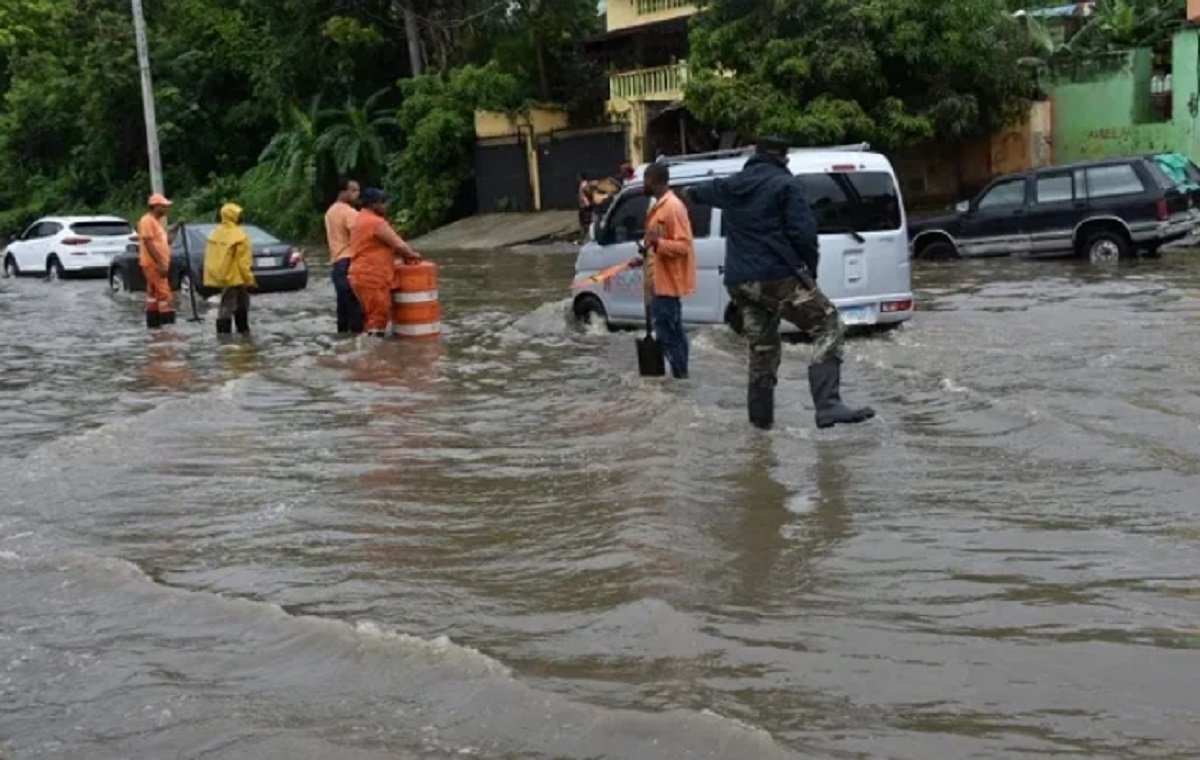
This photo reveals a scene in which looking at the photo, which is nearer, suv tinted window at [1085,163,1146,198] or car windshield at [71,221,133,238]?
suv tinted window at [1085,163,1146,198]

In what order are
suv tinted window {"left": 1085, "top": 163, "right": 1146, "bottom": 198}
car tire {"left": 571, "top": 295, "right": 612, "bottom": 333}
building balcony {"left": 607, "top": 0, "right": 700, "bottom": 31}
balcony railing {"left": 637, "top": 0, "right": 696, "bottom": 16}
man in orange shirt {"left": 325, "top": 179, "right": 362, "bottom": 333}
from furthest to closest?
balcony railing {"left": 637, "top": 0, "right": 696, "bottom": 16}
building balcony {"left": 607, "top": 0, "right": 700, "bottom": 31}
suv tinted window {"left": 1085, "top": 163, "right": 1146, "bottom": 198}
man in orange shirt {"left": 325, "top": 179, "right": 362, "bottom": 333}
car tire {"left": 571, "top": 295, "right": 612, "bottom": 333}

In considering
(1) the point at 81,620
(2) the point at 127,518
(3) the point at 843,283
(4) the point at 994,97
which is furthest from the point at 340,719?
(4) the point at 994,97

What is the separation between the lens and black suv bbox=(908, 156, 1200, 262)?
18812 mm

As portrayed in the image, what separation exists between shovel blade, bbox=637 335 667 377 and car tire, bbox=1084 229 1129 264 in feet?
34.7

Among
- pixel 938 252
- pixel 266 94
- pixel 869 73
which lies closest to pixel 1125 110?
pixel 869 73

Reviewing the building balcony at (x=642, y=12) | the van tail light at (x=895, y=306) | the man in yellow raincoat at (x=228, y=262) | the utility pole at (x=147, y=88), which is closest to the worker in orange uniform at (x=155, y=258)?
the man in yellow raincoat at (x=228, y=262)

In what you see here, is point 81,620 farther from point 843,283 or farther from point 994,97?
point 994,97

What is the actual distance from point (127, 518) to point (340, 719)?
11.0 ft

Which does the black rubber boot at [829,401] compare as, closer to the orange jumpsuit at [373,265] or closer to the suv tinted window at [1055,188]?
the orange jumpsuit at [373,265]

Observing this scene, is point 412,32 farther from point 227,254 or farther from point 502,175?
point 227,254

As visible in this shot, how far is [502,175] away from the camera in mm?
36438

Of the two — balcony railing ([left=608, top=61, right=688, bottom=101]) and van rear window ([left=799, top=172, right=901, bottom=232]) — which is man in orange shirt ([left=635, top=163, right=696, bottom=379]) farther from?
balcony railing ([left=608, top=61, right=688, bottom=101])

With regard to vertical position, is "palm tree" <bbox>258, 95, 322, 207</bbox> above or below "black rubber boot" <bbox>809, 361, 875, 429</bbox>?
above

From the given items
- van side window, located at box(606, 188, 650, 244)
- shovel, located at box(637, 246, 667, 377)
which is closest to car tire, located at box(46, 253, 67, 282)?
van side window, located at box(606, 188, 650, 244)
